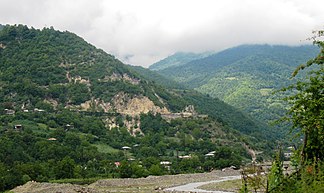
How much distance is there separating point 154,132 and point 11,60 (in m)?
48.9

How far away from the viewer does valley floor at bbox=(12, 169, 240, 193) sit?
46562mm

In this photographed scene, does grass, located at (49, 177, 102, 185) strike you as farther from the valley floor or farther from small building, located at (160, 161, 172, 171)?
small building, located at (160, 161, 172, 171)

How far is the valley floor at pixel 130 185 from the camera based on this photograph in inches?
1833

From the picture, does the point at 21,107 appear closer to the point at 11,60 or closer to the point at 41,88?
the point at 41,88

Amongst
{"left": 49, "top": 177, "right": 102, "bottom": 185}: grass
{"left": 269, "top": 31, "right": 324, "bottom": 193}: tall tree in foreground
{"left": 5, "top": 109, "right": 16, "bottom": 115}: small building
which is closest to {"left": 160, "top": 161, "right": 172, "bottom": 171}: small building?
{"left": 49, "top": 177, "right": 102, "bottom": 185}: grass

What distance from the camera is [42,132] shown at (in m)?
89.0

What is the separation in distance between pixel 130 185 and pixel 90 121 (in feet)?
169

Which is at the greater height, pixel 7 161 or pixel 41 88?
pixel 41 88

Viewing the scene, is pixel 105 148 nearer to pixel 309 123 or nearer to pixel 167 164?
pixel 167 164

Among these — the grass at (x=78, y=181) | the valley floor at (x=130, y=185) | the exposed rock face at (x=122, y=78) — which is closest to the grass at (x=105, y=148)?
the valley floor at (x=130, y=185)

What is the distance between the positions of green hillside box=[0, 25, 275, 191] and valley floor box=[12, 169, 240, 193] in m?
5.80

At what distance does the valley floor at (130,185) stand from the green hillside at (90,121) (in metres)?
5.80

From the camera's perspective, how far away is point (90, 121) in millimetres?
104938

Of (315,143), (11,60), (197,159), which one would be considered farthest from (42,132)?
(315,143)
